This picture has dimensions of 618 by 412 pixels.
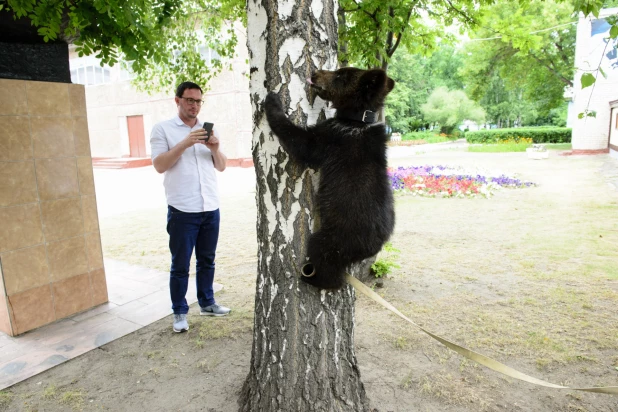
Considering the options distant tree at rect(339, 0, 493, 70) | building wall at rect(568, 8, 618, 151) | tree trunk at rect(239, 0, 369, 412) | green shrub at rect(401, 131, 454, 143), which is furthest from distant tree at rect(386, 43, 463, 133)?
tree trunk at rect(239, 0, 369, 412)

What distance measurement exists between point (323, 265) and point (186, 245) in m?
1.96

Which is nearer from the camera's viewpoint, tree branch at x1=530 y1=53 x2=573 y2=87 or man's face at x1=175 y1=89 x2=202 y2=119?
man's face at x1=175 y1=89 x2=202 y2=119

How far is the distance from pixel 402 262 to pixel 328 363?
3.99 metres

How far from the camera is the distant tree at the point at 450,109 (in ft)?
152

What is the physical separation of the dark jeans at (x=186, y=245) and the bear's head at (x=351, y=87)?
203 cm

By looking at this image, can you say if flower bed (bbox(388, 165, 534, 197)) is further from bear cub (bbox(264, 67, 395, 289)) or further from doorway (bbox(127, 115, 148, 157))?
doorway (bbox(127, 115, 148, 157))

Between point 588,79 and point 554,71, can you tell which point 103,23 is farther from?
point 554,71

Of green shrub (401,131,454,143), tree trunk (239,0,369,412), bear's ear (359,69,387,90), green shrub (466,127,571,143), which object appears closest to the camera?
tree trunk (239,0,369,412)

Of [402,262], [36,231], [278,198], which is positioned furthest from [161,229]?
[278,198]

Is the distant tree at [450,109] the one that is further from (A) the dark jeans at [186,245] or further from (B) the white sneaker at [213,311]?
(A) the dark jeans at [186,245]

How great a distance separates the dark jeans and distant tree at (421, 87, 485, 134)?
46.3 metres

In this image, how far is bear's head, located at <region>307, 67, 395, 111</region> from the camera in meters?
2.45

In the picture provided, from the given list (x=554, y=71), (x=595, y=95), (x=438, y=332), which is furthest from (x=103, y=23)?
(x=554, y=71)

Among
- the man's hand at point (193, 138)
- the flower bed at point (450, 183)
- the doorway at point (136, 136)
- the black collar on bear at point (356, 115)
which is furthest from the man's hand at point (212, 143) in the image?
the doorway at point (136, 136)
